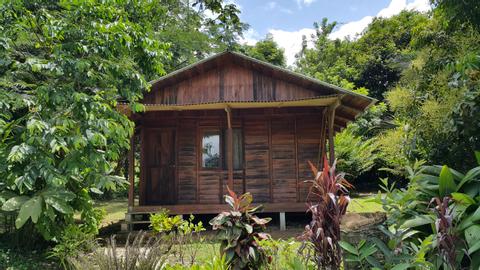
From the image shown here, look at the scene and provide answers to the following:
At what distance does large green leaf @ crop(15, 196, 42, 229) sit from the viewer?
4.24 meters

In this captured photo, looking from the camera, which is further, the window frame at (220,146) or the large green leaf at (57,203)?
the window frame at (220,146)

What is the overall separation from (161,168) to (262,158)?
2784 millimetres

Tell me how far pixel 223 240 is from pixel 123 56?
10.8 ft

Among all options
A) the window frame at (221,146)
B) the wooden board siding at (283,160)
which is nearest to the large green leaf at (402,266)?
the wooden board siding at (283,160)

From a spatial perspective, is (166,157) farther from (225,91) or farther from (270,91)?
(270,91)

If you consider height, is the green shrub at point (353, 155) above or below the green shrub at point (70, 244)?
above

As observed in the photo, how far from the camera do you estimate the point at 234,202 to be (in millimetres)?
4078

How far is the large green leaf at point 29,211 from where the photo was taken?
4.24 metres

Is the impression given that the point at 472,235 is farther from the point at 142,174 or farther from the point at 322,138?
the point at 142,174

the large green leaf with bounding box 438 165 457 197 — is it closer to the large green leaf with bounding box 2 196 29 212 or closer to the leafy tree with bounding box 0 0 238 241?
the leafy tree with bounding box 0 0 238 241

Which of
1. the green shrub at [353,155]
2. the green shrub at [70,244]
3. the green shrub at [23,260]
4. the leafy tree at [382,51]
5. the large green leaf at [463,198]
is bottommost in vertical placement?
the green shrub at [23,260]

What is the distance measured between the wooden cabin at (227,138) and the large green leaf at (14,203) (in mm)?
4752

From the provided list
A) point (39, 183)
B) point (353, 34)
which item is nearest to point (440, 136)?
point (39, 183)

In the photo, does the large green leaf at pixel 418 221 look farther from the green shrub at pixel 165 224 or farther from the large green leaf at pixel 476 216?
the green shrub at pixel 165 224
